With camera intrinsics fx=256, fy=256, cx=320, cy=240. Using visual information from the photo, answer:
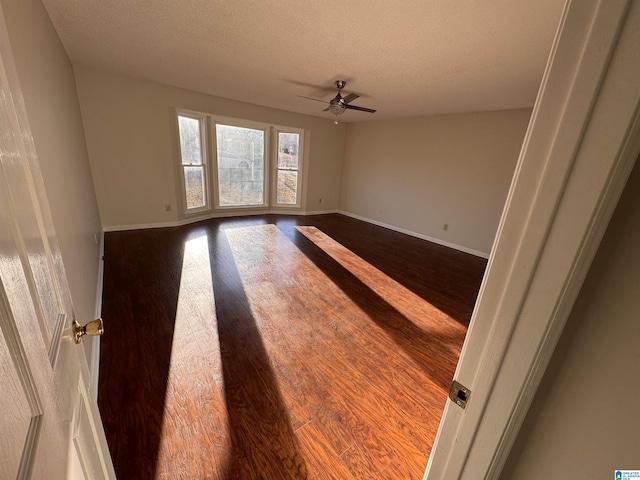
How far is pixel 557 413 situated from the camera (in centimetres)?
52

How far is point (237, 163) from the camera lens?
540 cm

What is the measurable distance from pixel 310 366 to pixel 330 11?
2.52 metres

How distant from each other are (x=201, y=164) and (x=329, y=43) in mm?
3502

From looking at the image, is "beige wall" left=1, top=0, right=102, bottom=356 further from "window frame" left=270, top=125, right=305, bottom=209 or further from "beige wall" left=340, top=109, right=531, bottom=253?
"beige wall" left=340, top=109, right=531, bottom=253

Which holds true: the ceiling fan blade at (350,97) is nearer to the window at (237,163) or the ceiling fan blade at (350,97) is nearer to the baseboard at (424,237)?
the window at (237,163)

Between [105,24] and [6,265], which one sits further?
[105,24]

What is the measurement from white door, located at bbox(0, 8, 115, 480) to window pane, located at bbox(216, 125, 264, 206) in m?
4.91

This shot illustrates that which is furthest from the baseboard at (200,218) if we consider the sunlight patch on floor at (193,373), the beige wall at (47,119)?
the beige wall at (47,119)

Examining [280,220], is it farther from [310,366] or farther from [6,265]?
[6,265]

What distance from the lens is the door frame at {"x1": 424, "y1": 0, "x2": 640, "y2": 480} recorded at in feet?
1.15

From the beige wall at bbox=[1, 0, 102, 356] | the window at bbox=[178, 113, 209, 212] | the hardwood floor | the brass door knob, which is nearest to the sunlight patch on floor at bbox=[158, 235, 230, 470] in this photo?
the hardwood floor

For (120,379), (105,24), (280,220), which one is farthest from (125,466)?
(280,220)

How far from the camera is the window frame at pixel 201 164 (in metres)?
4.39

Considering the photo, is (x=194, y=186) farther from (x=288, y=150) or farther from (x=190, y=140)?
(x=288, y=150)
